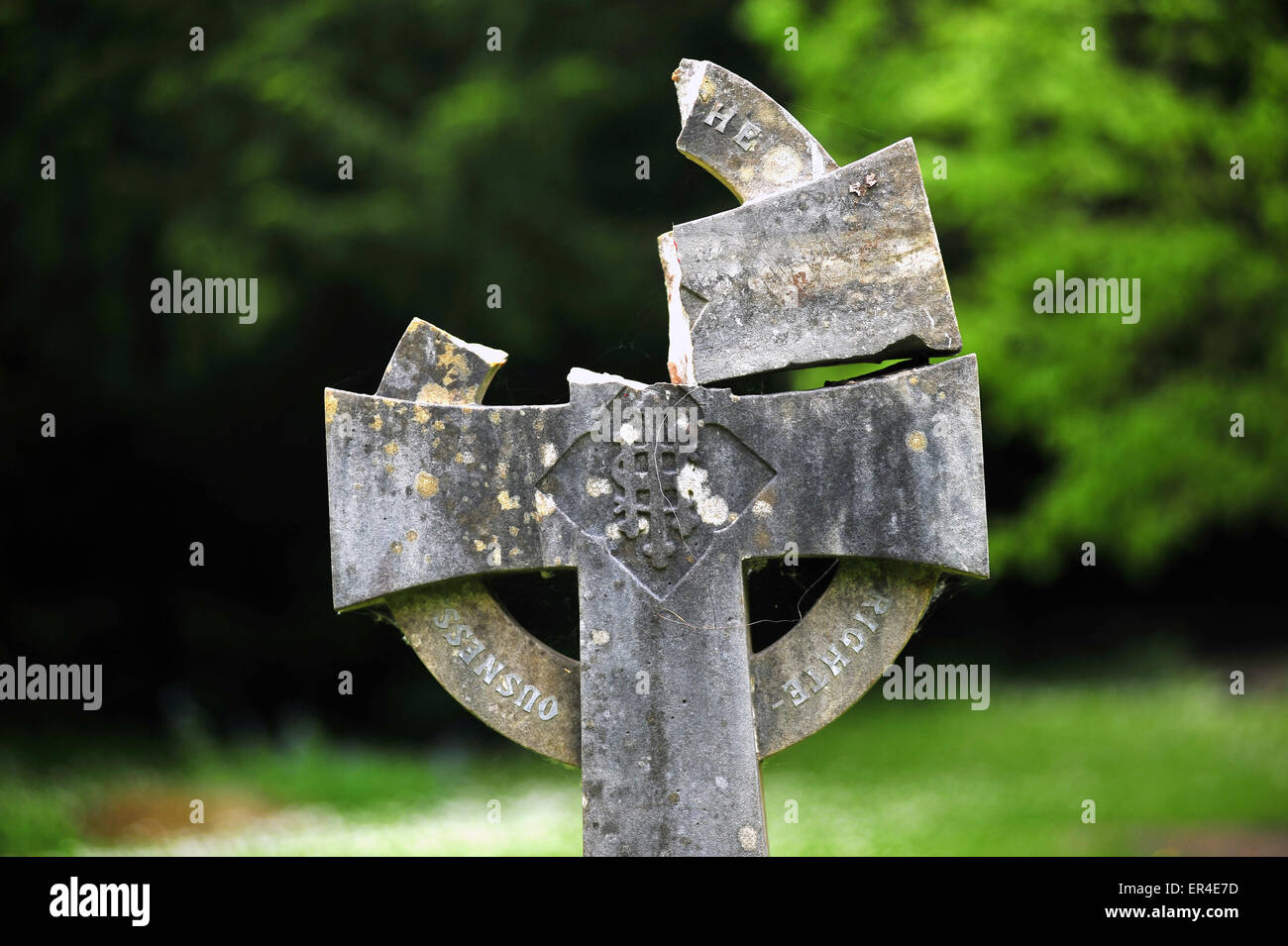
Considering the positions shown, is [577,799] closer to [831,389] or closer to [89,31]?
[831,389]

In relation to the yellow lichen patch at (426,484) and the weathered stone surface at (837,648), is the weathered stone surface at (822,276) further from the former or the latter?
the yellow lichen patch at (426,484)

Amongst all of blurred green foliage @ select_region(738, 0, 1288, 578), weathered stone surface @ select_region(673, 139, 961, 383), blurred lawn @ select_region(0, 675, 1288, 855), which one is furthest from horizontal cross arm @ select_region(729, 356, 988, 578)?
blurred green foliage @ select_region(738, 0, 1288, 578)

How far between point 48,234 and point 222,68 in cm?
124

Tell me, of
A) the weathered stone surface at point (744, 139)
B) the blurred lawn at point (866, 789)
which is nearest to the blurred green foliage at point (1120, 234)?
the blurred lawn at point (866, 789)

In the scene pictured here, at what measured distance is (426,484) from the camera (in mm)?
3738

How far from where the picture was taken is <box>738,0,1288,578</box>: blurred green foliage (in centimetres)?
696

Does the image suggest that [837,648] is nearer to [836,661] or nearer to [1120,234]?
[836,661]

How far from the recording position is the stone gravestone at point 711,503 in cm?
362

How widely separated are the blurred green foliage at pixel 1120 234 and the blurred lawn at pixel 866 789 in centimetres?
87

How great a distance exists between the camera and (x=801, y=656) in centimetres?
367

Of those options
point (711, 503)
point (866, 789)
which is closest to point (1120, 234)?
point (866, 789)

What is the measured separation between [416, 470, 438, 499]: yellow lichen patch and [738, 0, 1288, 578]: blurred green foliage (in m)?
4.15

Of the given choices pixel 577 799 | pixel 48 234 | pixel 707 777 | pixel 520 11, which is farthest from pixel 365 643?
pixel 707 777

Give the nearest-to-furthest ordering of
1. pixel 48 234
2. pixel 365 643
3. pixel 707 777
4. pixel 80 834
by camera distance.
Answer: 1. pixel 707 777
2. pixel 80 834
3. pixel 48 234
4. pixel 365 643
